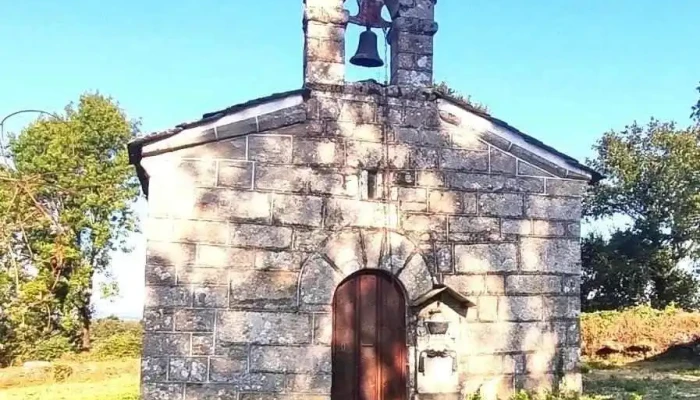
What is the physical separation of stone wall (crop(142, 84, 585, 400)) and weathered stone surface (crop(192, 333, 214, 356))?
0.05 ft

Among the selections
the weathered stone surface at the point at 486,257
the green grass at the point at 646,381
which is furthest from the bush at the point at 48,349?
the weathered stone surface at the point at 486,257

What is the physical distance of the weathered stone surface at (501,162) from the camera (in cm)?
839

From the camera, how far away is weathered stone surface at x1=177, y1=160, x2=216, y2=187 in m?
7.47

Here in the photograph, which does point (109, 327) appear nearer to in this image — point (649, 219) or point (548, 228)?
point (649, 219)

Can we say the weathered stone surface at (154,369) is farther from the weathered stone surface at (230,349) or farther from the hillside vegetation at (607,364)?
the hillside vegetation at (607,364)

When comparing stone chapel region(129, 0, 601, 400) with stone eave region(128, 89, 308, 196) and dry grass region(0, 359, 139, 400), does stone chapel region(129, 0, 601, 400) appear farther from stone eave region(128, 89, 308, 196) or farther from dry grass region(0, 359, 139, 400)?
dry grass region(0, 359, 139, 400)

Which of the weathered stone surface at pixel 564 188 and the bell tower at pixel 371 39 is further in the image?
the weathered stone surface at pixel 564 188

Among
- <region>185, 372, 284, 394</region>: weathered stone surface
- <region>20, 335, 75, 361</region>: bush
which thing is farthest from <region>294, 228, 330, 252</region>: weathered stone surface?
<region>20, 335, 75, 361</region>: bush

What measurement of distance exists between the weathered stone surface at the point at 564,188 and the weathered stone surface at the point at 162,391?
454 centimetres

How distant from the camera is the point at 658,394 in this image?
37.8 feet

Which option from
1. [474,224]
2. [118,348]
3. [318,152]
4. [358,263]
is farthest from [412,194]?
[118,348]

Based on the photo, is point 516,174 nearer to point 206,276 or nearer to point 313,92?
point 313,92

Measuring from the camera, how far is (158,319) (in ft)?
23.6

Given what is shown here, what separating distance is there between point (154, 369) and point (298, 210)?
2.08 m
